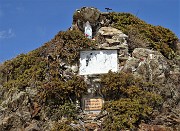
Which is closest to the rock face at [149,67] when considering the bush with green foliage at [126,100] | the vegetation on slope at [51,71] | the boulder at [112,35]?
the bush with green foliage at [126,100]

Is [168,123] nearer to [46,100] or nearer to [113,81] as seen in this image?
[113,81]

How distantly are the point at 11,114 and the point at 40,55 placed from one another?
4267 millimetres

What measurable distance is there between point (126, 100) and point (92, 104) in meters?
1.84

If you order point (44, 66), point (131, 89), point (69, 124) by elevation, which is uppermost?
point (44, 66)

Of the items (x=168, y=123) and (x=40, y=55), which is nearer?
(x=168, y=123)

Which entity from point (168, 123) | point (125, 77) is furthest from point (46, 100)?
point (168, 123)

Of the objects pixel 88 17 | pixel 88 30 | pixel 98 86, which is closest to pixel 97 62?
pixel 98 86

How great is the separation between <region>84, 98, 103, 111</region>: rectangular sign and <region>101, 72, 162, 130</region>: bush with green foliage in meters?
0.43

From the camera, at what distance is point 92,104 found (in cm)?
2048

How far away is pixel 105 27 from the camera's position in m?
24.8

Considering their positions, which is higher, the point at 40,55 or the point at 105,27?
the point at 105,27

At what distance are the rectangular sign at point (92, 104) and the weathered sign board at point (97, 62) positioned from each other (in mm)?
1646

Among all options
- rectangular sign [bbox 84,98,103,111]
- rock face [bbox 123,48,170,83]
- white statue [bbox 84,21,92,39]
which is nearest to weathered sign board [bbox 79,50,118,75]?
rock face [bbox 123,48,170,83]

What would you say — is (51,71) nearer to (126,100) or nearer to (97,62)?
(97,62)
